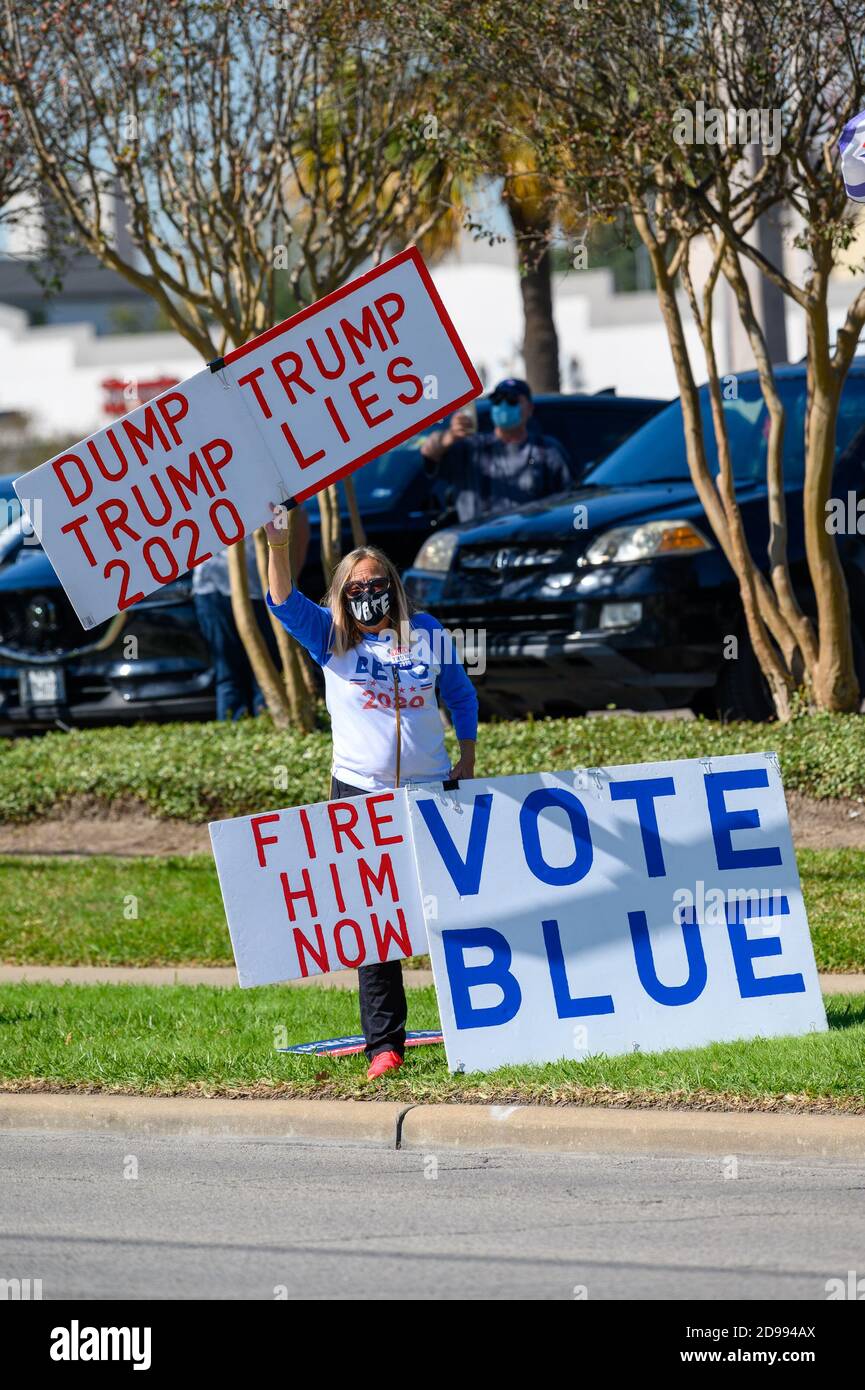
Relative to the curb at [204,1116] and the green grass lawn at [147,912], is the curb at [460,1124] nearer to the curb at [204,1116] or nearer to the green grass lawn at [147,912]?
the curb at [204,1116]

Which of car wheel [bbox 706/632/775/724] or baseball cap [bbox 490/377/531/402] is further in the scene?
baseball cap [bbox 490/377/531/402]

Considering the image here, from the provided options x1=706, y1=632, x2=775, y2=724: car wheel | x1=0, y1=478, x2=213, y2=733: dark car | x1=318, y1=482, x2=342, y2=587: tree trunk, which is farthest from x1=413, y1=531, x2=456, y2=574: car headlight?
x1=0, y1=478, x2=213, y2=733: dark car

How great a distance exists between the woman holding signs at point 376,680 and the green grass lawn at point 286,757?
13.8ft

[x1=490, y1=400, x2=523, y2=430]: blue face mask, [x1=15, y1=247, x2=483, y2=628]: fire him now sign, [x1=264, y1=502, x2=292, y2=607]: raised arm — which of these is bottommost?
[x1=490, y1=400, x2=523, y2=430]: blue face mask

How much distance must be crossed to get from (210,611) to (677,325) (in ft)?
13.2

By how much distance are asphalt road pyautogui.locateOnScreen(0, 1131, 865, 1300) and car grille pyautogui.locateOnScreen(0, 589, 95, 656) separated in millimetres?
8309

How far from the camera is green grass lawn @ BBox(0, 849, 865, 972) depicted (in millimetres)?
9469

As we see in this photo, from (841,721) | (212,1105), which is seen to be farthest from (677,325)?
(212,1105)

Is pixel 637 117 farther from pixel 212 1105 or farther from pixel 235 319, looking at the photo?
pixel 212 1105

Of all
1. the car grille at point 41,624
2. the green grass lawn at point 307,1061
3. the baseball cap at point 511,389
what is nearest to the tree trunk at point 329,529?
the baseball cap at point 511,389

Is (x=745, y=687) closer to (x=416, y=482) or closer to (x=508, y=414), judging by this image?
(x=508, y=414)

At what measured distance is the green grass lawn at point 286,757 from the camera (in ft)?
36.7

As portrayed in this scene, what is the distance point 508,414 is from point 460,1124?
8.10m

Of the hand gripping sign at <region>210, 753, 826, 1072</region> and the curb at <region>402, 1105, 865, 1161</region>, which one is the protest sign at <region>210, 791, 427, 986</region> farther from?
the curb at <region>402, 1105, 865, 1161</region>
